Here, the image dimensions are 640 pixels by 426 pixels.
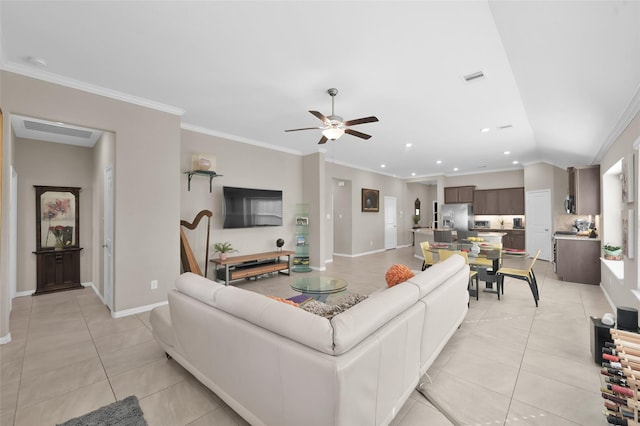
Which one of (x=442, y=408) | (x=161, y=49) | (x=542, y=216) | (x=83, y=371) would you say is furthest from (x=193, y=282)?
(x=542, y=216)

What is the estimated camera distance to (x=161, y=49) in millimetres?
2566

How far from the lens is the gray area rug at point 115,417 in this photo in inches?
68.6

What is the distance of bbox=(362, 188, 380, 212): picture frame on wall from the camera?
8.71 meters

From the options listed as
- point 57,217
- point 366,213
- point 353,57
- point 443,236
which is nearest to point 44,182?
point 57,217

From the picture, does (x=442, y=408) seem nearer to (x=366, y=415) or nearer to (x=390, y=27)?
(x=366, y=415)

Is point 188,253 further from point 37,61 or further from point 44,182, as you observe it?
point 44,182

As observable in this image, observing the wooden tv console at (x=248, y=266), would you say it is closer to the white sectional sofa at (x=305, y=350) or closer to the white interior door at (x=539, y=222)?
the white sectional sofa at (x=305, y=350)

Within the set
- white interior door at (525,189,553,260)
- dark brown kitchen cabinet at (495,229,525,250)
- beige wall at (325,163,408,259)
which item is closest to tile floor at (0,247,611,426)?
white interior door at (525,189,553,260)

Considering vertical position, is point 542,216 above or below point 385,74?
below

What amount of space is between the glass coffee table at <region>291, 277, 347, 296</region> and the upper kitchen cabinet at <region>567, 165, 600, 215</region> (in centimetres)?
517

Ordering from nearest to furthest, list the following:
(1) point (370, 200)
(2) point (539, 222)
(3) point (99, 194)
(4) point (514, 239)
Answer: (3) point (99, 194) → (2) point (539, 222) → (4) point (514, 239) → (1) point (370, 200)

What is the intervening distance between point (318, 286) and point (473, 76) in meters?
2.90

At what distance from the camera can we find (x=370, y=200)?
8938 mm

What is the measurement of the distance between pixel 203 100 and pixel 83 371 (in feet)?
10.5
